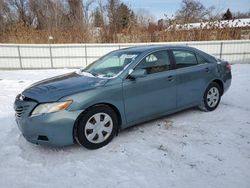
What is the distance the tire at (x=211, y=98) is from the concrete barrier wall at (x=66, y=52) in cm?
566

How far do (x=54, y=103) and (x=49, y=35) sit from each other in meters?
9.57

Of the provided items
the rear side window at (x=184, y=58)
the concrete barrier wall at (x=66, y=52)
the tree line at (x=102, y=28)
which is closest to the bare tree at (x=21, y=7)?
the tree line at (x=102, y=28)

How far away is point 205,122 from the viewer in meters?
4.12

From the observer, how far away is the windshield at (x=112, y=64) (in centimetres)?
364

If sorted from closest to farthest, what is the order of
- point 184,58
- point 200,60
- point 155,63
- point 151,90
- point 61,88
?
point 61,88
point 151,90
point 155,63
point 184,58
point 200,60

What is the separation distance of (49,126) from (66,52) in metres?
7.69

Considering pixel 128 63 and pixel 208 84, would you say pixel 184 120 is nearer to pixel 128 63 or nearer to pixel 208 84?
pixel 208 84

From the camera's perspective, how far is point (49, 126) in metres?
2.92

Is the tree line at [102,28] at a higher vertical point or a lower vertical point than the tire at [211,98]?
higher

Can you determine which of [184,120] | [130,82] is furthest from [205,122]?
[130,82]

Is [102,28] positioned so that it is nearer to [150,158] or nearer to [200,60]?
[200,60]

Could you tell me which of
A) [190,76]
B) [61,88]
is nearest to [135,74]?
[61,88]

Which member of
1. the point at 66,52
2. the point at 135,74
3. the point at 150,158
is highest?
the point at 66,52

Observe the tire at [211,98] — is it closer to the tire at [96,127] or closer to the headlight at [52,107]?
the tire at [96,127]
